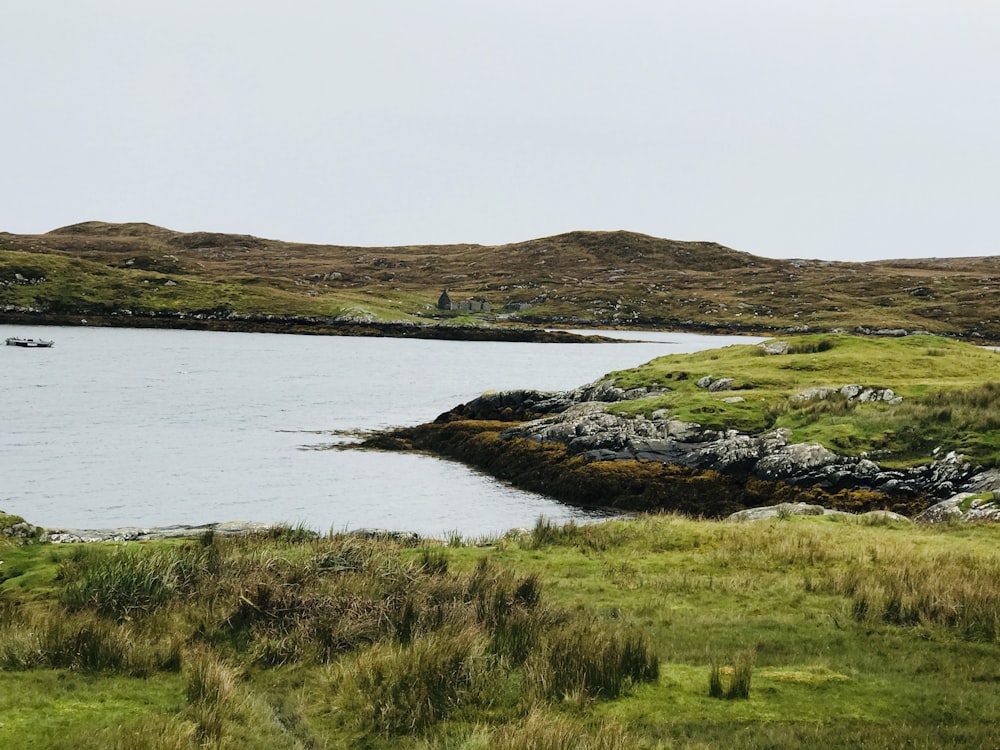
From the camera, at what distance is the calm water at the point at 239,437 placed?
112ft

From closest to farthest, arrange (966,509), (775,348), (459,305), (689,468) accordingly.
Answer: (966,509), (689,468), (775,348), (459,305)

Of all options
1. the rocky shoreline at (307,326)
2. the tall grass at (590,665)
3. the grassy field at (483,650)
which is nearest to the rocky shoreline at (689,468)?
the grassy field at (483,650)

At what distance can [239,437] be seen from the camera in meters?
52.7

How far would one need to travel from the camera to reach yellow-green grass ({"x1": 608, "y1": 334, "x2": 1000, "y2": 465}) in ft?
108

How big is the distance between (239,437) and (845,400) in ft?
116

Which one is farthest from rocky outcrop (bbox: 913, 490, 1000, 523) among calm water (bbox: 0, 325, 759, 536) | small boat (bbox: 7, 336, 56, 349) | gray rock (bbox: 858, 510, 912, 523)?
small boat (bbox: 7, 336, 56, 349)

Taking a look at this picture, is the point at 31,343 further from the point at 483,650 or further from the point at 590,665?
the point at 590,665

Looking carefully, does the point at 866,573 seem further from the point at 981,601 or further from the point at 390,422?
the point at 390,422

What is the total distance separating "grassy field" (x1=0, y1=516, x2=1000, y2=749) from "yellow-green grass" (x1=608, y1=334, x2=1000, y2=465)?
17932mm

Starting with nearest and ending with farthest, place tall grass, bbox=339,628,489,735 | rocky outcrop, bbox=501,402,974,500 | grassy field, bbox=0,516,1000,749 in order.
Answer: grassy field, bbox=0,516,1000,749
tall grass, bbox=339,628,489,735
rocky outcrop, bbox=501,402,974,500

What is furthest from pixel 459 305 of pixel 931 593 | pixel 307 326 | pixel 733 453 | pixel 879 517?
pixel 931 593

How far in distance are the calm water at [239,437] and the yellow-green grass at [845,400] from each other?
10.7 m

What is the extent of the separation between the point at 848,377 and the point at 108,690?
141 feet

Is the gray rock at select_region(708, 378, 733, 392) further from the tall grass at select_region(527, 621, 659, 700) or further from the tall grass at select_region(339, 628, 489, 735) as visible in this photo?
the tall grass at select_region(339, 628, 489, 735)
